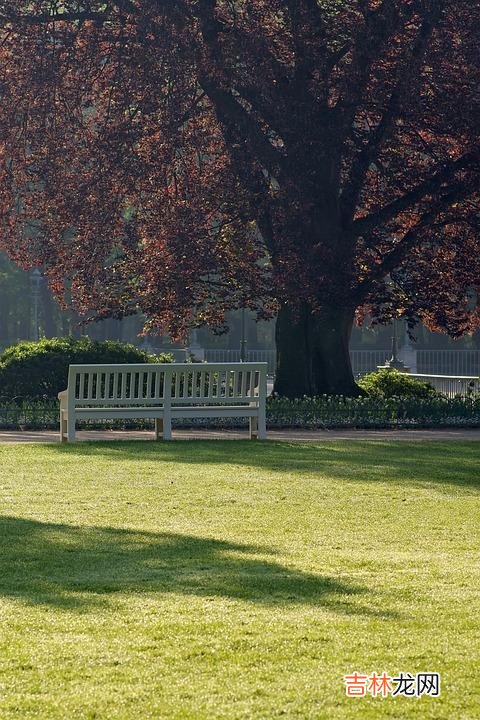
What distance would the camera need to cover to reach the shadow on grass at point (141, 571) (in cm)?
746

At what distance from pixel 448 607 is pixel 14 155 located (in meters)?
20.2

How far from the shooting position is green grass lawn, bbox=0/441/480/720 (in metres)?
5.46

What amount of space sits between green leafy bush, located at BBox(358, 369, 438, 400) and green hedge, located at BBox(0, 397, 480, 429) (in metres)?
1.90

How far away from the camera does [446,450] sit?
17766 mm

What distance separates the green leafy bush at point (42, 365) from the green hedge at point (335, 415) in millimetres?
631

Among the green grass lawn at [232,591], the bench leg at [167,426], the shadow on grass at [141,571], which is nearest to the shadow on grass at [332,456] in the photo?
the green grass lawn at [232,591]

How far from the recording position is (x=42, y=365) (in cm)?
2341

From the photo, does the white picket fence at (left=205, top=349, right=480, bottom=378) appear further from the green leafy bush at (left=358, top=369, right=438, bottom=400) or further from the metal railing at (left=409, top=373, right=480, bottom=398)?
the green leafy bush at (left=358, top=369, right=438, bottom=400)

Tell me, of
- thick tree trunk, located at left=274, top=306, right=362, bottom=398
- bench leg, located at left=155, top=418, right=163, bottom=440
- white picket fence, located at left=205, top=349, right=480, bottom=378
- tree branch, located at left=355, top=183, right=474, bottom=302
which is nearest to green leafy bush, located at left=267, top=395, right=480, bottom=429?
thick tree trunk, located at left=274, top=306, right=362, bottom=398

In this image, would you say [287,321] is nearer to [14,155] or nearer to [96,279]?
[96,279]

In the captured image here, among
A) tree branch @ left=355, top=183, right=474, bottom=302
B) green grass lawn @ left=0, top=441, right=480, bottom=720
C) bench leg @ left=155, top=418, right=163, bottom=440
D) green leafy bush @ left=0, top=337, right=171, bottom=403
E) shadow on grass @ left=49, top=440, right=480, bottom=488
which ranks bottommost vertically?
green grass lawn @ left=0, top=441, right=480, bottom=720

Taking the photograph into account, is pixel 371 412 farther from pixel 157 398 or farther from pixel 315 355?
pixel 157 398

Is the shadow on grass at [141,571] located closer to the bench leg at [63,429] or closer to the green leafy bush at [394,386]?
the bench leg at [63,429]

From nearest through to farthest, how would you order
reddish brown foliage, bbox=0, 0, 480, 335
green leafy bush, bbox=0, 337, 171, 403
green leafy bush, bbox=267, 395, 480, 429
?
green leafy bush, bbox=267, 395, 480, 429 → green leafy bush, bbox=0, 337, 171, 403 → reddish brown foliage, bbox=0, 0, 480, 335
